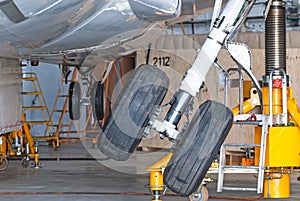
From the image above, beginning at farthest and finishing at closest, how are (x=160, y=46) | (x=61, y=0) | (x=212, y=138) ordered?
(x=160, y=46) → (x=212, y=138) → (x=61, y=0)

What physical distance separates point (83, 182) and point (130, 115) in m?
5.07

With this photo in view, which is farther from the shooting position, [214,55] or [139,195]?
[139,195]

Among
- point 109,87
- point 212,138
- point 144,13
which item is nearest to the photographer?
point 144,13

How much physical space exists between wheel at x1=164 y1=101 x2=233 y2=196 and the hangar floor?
3154mm

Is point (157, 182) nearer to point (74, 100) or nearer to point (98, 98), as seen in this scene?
point (74, 100)

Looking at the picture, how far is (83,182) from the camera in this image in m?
10.4

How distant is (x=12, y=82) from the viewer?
29.7 feet

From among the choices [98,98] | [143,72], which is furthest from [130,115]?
[98,98]

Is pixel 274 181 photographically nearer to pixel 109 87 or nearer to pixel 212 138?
pixel 212 138

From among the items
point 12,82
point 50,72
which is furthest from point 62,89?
point 12,82

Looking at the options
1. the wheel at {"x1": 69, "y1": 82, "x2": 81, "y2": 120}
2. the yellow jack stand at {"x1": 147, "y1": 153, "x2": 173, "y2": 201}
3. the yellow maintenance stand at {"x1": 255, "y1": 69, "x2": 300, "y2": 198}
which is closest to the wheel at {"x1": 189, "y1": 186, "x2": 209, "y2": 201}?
the yellow jack stand at {"x1": 147, "y1": 153, "x2": 173, "y2": 201}

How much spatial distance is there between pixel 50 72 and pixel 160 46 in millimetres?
7705

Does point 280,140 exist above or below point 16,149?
above

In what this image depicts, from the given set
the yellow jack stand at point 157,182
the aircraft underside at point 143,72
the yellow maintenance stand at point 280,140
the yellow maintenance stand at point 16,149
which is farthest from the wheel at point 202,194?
the yellow maintenance stand at point 16,149
